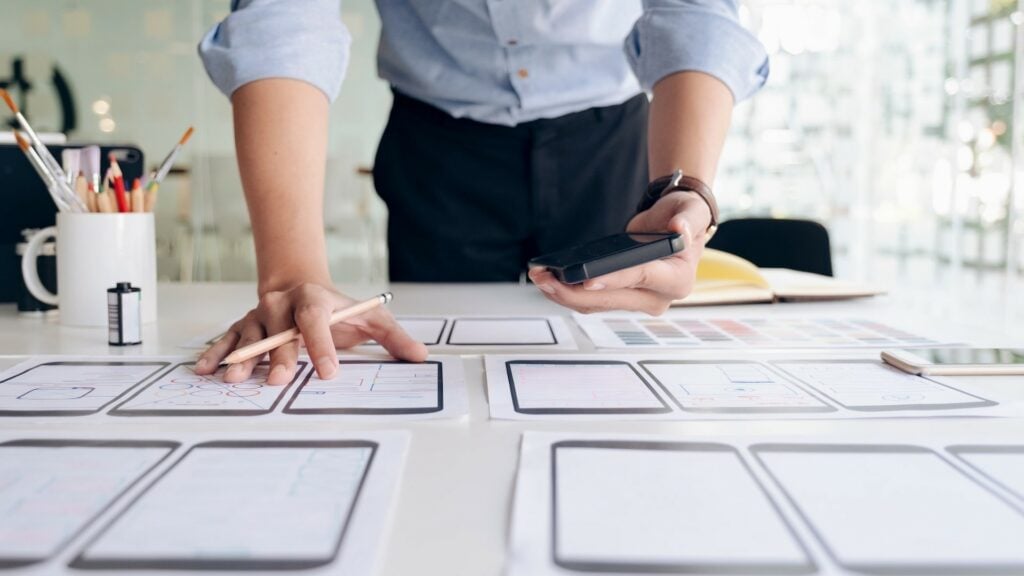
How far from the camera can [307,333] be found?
66cm

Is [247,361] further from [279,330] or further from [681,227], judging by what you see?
[681,227]

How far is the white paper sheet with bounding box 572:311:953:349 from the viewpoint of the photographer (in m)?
0.80

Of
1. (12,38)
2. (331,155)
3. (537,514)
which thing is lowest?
(537,514)

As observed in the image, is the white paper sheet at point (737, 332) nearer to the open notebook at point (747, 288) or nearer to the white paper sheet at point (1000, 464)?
the open notebook at point (747, 288)

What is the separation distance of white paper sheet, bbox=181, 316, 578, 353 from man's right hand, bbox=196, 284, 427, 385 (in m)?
0.04

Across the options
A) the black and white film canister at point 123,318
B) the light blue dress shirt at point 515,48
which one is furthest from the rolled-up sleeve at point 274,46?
the black and white film canister at point 123,318

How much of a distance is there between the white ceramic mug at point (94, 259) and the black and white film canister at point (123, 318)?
109 mm

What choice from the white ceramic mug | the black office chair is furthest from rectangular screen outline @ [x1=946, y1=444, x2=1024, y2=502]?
the black office chair

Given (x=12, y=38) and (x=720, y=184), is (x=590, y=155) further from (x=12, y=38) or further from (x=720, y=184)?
(x=12, y=38)

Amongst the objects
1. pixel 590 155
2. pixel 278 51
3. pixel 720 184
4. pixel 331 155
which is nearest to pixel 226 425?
pixel 278 51

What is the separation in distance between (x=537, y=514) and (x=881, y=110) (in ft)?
16.8

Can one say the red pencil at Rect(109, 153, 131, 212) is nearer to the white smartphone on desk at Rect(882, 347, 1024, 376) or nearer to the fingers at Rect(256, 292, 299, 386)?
the fingers at Rect(256, 292, 299, 386)

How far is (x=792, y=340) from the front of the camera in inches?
32.5

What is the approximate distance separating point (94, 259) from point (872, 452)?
0.80 metres
